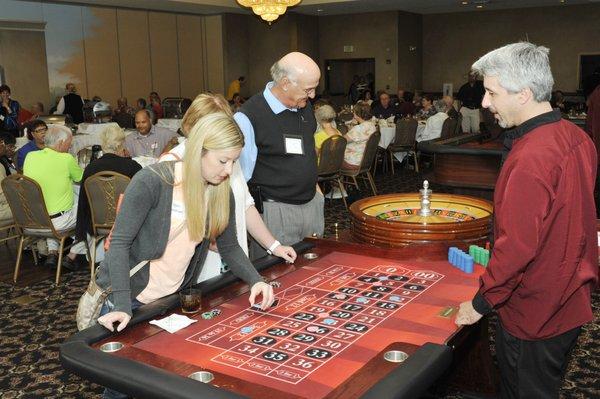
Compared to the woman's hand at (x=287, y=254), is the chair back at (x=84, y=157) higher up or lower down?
higher up

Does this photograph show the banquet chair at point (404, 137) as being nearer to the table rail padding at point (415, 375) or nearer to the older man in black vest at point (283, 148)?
the older man in black vest at point (283, 148)

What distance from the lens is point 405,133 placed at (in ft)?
29.4

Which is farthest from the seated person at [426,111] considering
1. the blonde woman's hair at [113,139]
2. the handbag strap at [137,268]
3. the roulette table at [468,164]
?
the handbag strap at [137,268]

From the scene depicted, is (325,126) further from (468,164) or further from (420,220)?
(420,220)

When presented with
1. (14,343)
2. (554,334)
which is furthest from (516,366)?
(14,343)

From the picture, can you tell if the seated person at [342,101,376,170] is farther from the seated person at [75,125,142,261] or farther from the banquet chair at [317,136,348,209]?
the seated person at [75,125,142,261]

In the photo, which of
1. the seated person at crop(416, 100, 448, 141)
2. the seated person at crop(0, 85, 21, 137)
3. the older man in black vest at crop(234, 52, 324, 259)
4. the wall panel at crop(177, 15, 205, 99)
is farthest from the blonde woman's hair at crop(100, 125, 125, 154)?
the wall panel at crop(177, 15, 205, 99)

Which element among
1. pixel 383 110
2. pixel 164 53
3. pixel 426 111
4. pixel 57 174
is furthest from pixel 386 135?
pixel 164 53

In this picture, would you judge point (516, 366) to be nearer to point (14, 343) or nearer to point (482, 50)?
point (14, 343)

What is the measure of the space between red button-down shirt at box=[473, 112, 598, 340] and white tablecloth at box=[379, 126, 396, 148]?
23.6 feet

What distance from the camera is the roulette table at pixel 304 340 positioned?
4.71 feet

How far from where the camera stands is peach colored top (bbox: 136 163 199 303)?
2.05 meters

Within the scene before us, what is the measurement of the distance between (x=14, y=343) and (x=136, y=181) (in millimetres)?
2153

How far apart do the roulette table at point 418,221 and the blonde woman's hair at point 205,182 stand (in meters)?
0.89
